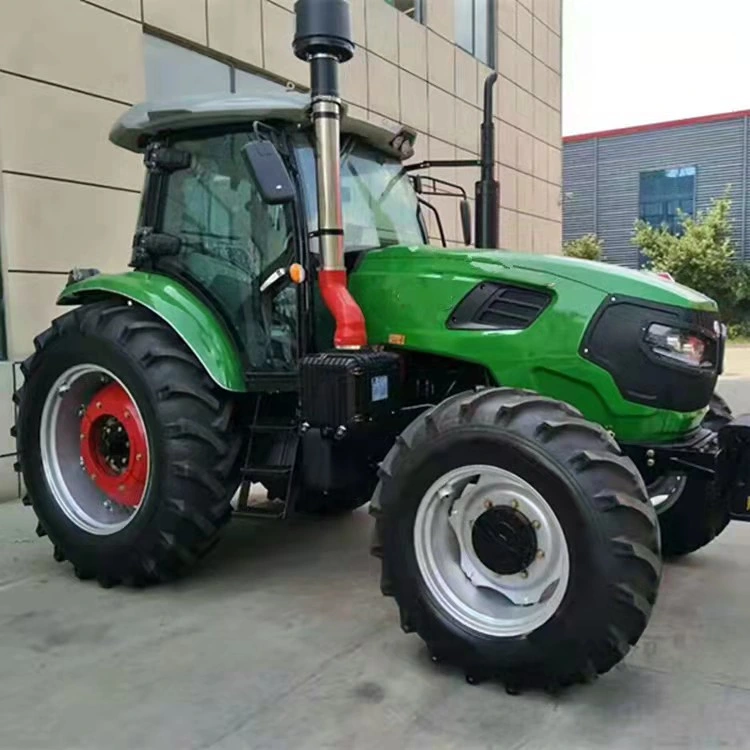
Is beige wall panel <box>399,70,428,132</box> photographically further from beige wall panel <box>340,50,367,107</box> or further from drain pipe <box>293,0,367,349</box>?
Answer: drain pipe <box>293,0,367,349</box>

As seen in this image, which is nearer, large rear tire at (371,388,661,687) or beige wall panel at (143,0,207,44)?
large rear tire at (371,388,661,687)

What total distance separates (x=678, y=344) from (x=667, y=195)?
2928 centimetres

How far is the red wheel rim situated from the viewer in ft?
13.4

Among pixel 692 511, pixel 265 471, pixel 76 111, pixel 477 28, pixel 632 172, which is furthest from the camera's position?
pixel 632 172

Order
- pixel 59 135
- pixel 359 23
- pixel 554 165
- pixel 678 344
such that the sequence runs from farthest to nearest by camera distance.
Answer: pixel 554 165
pixel 359 23
pixel 59 135
pixel 678 344

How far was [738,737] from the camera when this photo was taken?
2600 mm

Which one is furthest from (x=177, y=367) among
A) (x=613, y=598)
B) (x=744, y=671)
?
(x=744, y=671)

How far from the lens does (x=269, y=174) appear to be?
3.36 metres

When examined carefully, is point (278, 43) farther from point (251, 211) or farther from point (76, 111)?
point (251, 211)

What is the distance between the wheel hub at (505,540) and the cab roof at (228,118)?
1.93 meters

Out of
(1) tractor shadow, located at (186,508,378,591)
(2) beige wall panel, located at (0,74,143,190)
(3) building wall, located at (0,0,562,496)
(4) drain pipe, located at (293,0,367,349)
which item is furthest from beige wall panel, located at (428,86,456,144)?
(4) drain pipe, located at (293,0,367,349)

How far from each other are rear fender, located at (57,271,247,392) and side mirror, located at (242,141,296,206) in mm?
A: 810

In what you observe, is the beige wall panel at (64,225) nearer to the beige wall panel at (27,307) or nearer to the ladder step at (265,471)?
the beige wall panel at (27,307)

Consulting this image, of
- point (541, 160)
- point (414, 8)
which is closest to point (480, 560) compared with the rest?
point (414, 8)
